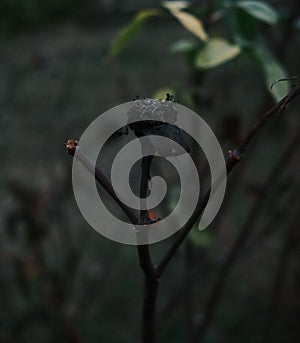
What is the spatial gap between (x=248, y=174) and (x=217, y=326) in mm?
938

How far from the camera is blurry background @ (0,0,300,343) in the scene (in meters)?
1.04

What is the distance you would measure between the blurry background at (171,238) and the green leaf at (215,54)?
0.08ft

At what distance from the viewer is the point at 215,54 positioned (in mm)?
662

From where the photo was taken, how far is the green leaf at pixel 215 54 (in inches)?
25.6

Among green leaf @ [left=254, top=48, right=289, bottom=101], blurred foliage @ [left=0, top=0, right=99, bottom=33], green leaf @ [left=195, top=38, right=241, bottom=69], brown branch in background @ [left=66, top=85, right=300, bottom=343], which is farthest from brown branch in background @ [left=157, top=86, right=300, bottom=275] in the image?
blurred foliage @ [left=0, top=0, right=99, bottom=33]

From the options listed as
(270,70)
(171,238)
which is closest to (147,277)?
(270,70)

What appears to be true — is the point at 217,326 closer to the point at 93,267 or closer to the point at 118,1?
the point at 93,267

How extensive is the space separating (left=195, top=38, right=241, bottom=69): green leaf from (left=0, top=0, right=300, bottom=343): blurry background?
23 millimetres

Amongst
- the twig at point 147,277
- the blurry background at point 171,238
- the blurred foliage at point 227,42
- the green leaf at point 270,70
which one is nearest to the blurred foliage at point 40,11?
the blurry background at point 171,238

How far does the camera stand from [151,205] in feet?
1.66

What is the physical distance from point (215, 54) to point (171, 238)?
0.68m

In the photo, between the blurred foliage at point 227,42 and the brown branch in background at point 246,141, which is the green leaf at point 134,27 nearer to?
the blurred foliage at point 227,42

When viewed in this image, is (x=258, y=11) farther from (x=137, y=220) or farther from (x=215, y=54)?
(x=137, y=220)

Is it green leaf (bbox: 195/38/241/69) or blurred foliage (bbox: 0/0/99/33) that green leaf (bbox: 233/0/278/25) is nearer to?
green leaf (bbox: 195/38/241/69)
